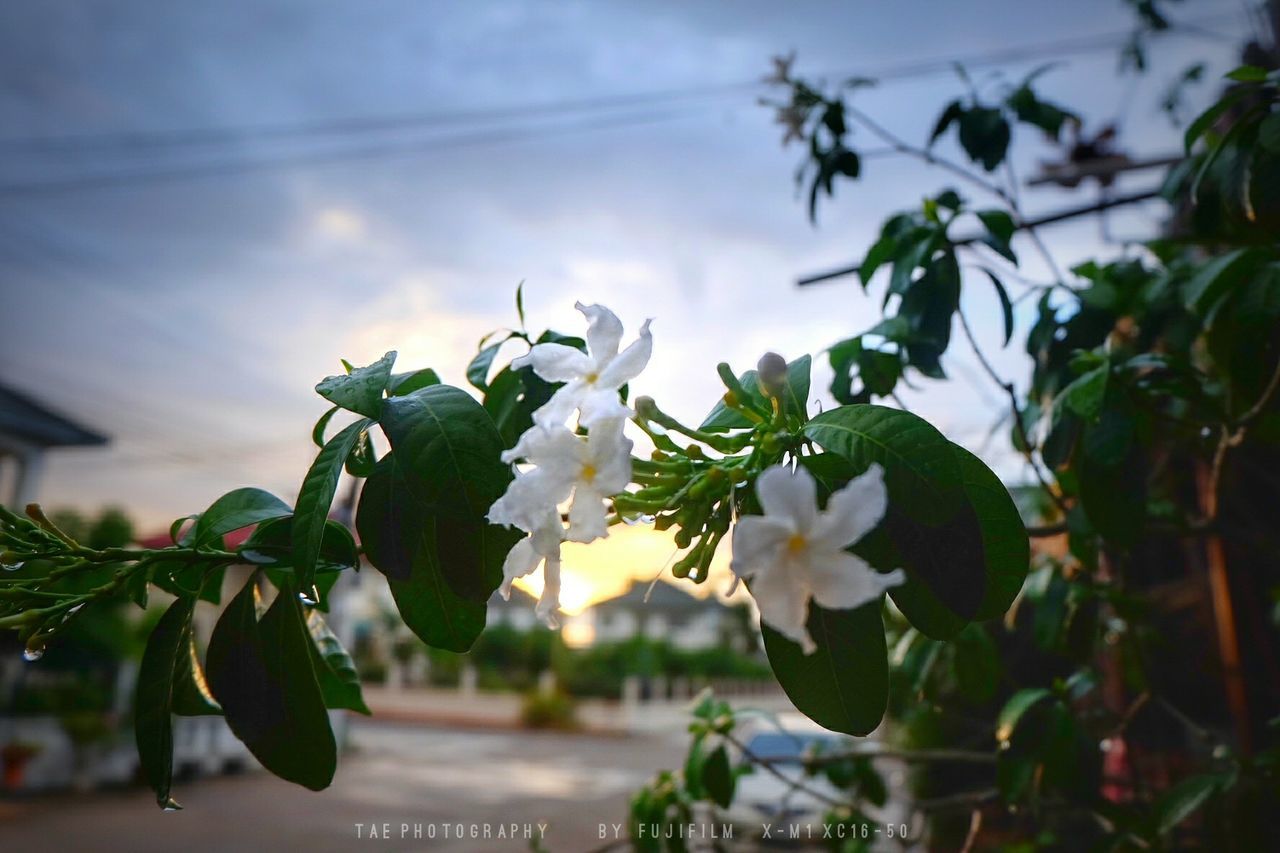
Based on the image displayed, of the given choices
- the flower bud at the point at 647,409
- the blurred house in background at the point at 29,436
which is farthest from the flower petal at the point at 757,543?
the blurred house in background at the point at 29,436

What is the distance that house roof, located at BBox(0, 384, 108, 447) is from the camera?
386 inches

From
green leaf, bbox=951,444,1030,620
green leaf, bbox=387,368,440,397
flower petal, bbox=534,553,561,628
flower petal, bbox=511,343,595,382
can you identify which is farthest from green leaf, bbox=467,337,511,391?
green leaf, bbox=951,444,1030,620

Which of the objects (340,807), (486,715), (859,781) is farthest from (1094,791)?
(486,715)

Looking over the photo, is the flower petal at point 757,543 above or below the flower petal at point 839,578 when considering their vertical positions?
above

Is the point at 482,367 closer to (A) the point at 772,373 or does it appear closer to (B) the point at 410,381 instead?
(B) the point at 410,381

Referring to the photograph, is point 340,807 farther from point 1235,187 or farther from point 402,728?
point 1235,187

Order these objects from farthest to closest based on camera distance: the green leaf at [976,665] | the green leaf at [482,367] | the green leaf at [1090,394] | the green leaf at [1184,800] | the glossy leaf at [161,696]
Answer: the green leaf at [976,665] → the green leaf at [1184,800] → the green leaf at [1090,394] → the green leaf at [482,367] → the glossy leaf at [161,696]

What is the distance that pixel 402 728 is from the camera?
56.9 feet

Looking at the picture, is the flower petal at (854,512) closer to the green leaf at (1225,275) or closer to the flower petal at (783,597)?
the flower petal at (783,597)

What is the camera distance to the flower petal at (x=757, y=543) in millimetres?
431

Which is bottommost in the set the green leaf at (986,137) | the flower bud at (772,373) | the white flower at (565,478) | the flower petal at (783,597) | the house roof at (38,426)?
the flower petal at (783,597)

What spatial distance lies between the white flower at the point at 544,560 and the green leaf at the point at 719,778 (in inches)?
42.2

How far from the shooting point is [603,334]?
629 mm

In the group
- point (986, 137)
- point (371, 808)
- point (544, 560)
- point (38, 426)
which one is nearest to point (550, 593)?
point (544, 560)
